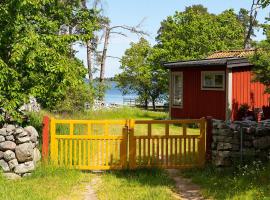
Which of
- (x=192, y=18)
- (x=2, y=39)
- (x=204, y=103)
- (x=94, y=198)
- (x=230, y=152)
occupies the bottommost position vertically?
(x=94, y=198)

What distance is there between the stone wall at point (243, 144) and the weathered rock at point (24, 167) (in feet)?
15.0

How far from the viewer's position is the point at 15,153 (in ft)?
35.7

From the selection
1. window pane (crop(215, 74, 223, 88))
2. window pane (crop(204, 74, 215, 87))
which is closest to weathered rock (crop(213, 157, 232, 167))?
window pane (crop(215, 74, 223, 88))

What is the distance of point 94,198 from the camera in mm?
9336

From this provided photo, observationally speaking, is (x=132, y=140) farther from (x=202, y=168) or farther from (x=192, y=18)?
(x=192, y=18)

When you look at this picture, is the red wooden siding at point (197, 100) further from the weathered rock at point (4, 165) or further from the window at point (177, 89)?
the weathered rock at point (4, 165)

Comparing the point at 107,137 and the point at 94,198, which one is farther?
the point at 107,137

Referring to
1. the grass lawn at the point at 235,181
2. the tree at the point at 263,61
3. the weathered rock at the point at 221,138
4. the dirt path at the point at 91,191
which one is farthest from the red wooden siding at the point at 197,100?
the dirt path at the point at 91,191

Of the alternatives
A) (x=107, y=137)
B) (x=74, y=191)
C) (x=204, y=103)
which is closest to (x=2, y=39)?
(x=107, y=137)

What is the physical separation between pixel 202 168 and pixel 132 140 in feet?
6.49

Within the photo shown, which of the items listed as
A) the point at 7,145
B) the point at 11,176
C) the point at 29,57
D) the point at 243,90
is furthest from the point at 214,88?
the point at 11,176

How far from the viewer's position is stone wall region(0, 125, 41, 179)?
35.4ft

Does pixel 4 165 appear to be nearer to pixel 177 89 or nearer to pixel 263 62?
pixel 263 62

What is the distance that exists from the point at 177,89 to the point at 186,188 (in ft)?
48.9
